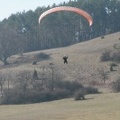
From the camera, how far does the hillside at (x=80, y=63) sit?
72812 millimetres

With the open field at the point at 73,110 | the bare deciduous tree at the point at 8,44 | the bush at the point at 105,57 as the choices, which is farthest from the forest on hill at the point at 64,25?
the open field at the point at 73,110

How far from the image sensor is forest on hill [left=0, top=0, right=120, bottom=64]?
123062 mm

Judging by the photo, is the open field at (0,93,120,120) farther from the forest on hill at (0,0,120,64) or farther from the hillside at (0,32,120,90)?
the forest on hill at (0,0,120,64)

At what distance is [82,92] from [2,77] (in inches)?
655

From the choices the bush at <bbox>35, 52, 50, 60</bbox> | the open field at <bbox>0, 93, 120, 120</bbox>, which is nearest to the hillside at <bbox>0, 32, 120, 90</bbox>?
the bush at <bbox>35, 52, 50, 60</bbox>

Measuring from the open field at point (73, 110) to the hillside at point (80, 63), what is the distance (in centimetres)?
1457

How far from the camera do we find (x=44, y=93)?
6034cm

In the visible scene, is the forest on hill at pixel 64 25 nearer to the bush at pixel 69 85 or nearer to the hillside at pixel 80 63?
the hillside at pixel 80 63

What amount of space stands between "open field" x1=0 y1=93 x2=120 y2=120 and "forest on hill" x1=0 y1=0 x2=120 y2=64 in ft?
211

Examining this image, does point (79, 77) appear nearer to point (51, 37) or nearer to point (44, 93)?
point (44, 93)

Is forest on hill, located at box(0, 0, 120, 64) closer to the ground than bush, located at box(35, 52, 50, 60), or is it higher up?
higher up

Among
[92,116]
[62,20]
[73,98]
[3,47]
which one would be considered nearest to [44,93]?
[73,98]

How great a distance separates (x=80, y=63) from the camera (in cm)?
8288

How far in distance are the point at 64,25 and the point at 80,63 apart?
4199 cm
